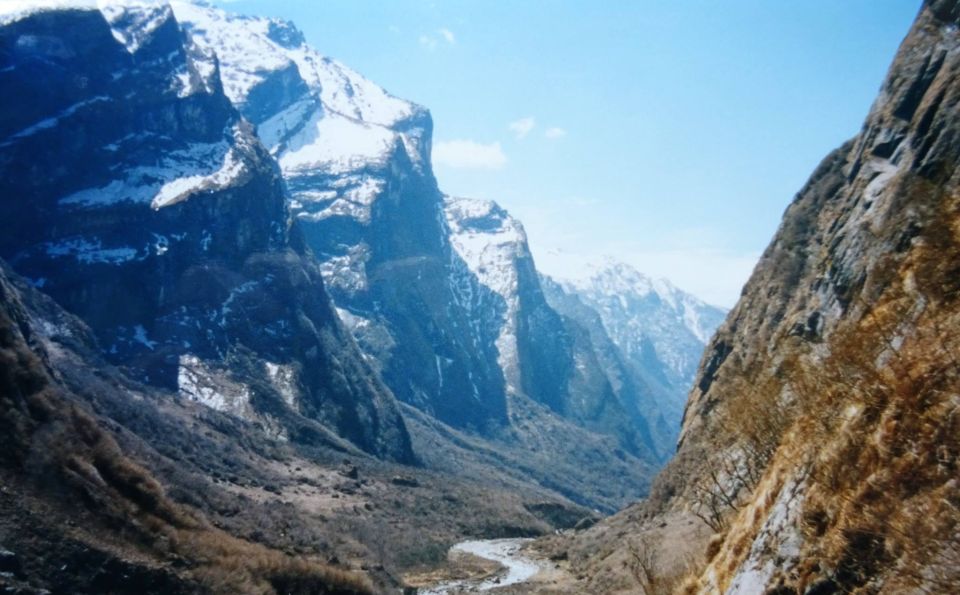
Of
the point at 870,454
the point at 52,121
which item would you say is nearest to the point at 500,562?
the point at 870,454

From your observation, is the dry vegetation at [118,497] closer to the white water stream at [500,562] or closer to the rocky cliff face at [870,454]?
the white water stream at [500,562]

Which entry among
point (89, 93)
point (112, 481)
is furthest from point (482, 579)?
point (89, 93)

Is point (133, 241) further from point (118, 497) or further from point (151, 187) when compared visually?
point (118, 497)

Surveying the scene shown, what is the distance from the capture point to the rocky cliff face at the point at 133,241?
159625mm

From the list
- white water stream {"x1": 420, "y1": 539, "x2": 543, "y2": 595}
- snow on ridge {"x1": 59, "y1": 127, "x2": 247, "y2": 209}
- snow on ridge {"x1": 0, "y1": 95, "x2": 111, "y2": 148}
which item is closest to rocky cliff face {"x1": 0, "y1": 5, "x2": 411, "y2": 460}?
snow on ridge {"x1": 0, "y1": 95, "x2": 111, "y2": 148}

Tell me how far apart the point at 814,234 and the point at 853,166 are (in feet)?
38.7

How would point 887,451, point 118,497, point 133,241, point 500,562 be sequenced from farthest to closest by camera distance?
point 133,241
point 500,562
point 118,497
point 887,451

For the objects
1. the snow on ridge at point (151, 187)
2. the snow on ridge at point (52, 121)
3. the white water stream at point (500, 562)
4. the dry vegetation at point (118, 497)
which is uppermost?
the snow on ridge at point (52, 121)

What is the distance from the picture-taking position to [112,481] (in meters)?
46.2

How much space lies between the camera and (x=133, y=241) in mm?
171875

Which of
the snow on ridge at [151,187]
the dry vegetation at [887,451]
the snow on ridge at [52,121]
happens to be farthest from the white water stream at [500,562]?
the snow on ridge at [52,121]

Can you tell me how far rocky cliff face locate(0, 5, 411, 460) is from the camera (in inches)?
6284

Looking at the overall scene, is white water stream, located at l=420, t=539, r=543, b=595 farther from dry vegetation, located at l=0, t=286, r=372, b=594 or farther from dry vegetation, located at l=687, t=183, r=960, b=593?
dry vegetation, located at l=687, t=183, r=960, b=593

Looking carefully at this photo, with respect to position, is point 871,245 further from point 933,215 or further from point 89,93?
point 89,93
